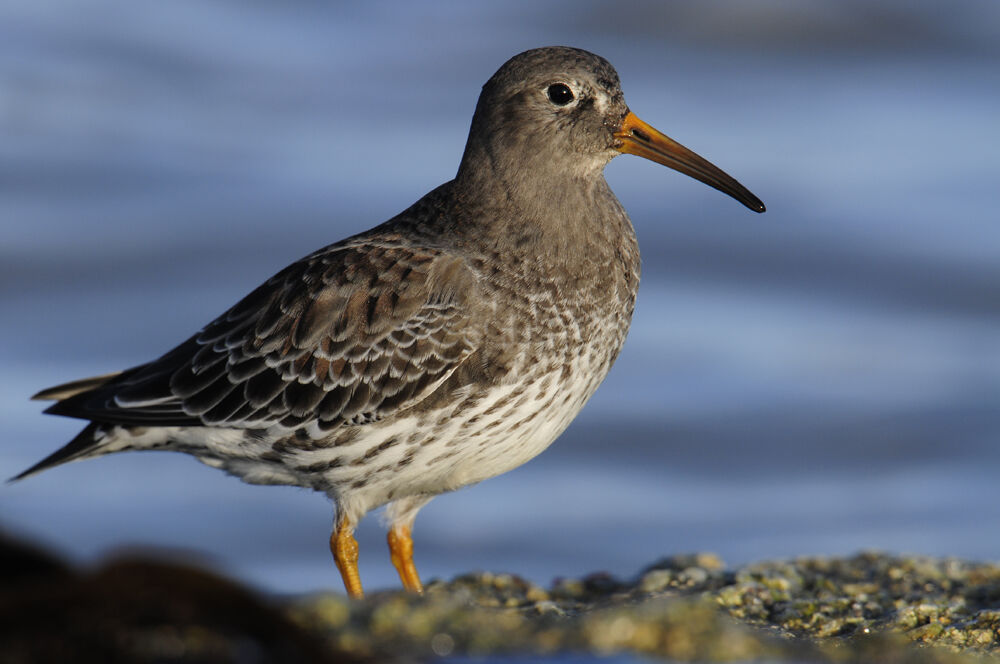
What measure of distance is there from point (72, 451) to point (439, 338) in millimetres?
2591

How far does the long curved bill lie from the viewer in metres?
7.68

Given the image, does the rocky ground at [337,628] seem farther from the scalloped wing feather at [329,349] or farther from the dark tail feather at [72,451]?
the dark tail feather at [72,451]

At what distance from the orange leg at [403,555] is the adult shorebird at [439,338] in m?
0.01

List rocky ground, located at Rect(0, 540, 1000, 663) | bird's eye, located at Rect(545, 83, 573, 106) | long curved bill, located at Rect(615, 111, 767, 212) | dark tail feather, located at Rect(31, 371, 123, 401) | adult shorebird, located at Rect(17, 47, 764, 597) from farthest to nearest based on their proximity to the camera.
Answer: dark tail feather, located at Rect(31, 371, 123, 401) < long curved bill, located at Rect(615, 111, 767, 212) < bird's eye, located at Rect(545, 83, 573, 106) < adult shorebird, located at Rect(17, 47, 764, 597) < rocky ground, located at Rect(0, 540, 1000, 663)

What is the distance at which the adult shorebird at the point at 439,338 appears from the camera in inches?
274

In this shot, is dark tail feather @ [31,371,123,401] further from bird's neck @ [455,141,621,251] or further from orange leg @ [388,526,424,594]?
bird's neck @ [455,141,621,251]

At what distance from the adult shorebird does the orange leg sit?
14mm

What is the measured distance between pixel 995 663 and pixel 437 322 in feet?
11.2

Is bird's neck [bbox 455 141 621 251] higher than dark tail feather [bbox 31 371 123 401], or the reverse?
bird's neck [bbox 455 141 621 251]

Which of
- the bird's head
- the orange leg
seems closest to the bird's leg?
the orange leg

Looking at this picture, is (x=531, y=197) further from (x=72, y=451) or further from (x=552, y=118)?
(x=72, y=451)

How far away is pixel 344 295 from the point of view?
7.30 meters

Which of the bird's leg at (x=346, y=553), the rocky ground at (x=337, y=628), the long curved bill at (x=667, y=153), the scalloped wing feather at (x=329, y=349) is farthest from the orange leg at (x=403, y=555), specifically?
the long curved bill at (x=667, y=153)

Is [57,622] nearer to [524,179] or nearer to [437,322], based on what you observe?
[437,322]
